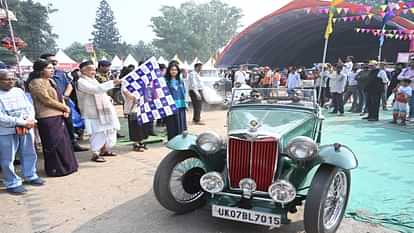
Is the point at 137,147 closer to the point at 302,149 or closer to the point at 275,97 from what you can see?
the point at 275,97

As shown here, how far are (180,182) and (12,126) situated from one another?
7.37 feet

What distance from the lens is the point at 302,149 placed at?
330cm

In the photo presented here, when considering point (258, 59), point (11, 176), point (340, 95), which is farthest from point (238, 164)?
point (258, 59)

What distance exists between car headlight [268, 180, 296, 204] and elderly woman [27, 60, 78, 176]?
339 centimetres

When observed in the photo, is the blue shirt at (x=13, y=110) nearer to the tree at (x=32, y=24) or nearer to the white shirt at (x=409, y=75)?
the white shirt at (x=409, y=75)

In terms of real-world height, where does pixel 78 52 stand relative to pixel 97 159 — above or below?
above

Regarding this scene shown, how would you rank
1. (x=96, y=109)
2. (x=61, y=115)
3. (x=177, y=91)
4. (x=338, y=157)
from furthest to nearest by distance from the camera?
(x=177, y=91) < (x=96, y=109) < (x=61, y=115) < (x=338, y=157)

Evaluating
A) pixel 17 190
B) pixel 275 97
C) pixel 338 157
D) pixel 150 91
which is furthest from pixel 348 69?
pixel 17 190

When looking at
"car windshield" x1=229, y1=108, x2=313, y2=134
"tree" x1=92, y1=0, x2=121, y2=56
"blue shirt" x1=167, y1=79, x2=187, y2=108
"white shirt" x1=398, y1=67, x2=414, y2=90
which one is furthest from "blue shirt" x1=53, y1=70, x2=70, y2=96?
"tree" x1=92, y1=0, x2=121, y2=56

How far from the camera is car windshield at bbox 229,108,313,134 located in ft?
→ 12.5

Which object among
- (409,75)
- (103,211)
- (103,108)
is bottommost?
(103,211)

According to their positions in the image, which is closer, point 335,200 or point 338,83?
point 335,200

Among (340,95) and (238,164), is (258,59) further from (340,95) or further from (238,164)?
(238,164)

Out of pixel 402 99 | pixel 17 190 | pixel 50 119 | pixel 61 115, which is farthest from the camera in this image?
pixel 402 99
